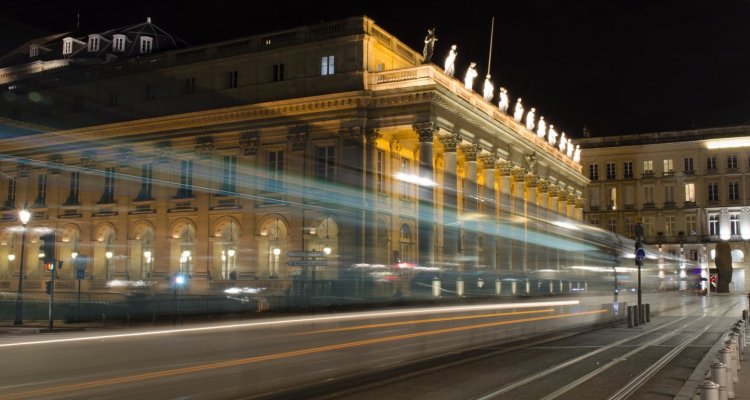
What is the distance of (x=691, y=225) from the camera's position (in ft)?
354

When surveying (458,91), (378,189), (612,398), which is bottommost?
(612,398)

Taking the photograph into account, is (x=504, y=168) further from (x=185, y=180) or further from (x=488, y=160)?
(x=185, y=180)

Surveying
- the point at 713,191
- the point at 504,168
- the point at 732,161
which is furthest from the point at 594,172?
the point at 504,168

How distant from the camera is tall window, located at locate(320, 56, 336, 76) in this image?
176 feet

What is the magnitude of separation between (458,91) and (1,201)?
41474 mm

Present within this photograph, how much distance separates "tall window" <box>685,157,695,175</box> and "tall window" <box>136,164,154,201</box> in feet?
252

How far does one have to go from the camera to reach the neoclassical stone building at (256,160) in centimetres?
5194

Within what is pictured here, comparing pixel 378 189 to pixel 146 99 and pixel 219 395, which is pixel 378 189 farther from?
pixel 219 395

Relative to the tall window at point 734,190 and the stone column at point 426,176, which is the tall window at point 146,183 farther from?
the tall window at point 734,190

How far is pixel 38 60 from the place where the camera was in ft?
245

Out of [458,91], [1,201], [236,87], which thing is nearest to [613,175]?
[458,91]

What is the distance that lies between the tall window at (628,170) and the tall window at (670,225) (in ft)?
26.3

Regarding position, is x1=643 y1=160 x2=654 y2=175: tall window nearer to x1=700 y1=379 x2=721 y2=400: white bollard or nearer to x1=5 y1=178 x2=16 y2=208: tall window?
x1=5 y1=178 x2=16 y2=208: tall window

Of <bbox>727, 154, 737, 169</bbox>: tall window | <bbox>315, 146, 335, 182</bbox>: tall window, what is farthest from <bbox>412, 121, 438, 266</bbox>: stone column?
<bbox>727, 154, 737, 169</bbox>: tall window
